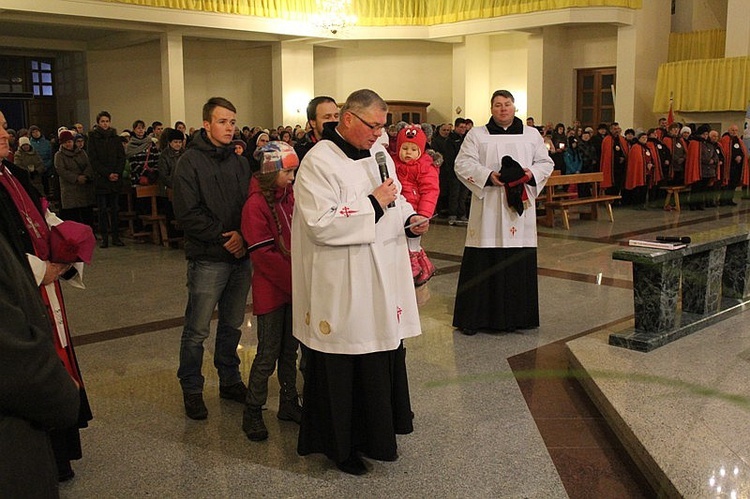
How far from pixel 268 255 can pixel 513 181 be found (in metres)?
2.44

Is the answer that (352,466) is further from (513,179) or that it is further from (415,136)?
(513,179)

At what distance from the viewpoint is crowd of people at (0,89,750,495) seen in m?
3.21

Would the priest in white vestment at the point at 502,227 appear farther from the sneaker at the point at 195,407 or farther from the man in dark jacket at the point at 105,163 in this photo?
the man in dark jacket at the point at 105,163

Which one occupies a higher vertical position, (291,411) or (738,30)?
(738,30)

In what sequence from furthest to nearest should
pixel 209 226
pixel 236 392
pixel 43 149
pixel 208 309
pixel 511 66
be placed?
pixel 511 66 < pixel 43 149 < pixel 236 392 < pixel 208 309 < pixel 209 226

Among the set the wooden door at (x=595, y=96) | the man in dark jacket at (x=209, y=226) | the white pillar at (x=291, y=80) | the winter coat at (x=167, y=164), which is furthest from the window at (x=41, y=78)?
the man in dark jacket at (x=209, y=226)

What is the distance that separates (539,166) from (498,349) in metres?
1.42

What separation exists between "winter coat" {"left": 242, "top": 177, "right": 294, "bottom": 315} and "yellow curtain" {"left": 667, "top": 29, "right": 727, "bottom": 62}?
17553 millimetres

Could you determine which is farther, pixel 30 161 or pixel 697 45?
pixel 697 45

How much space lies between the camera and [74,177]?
10.2 metres

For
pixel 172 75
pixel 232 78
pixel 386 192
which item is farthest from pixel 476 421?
pixel 232 78

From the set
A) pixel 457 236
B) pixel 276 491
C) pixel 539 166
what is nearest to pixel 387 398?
pixel 276 491

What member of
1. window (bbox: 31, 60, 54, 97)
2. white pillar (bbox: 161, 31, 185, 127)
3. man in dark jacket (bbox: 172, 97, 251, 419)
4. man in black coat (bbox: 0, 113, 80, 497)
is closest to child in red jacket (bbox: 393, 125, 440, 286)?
man in dark jacket (bbox: 172, 97, 251, 419)

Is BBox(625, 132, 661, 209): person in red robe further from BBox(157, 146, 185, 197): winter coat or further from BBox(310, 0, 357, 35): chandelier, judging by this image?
BBox(157, 146, 185, 197): winter coat
